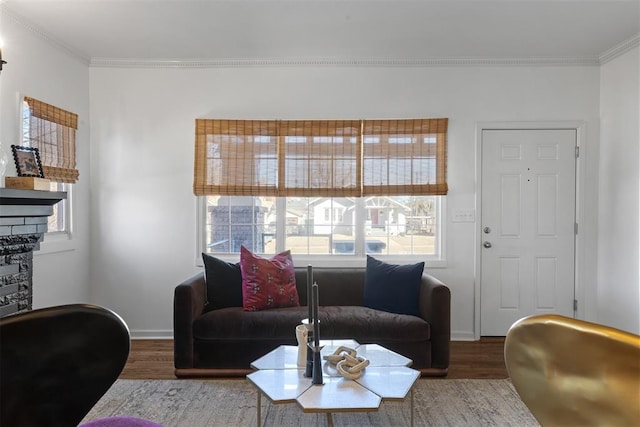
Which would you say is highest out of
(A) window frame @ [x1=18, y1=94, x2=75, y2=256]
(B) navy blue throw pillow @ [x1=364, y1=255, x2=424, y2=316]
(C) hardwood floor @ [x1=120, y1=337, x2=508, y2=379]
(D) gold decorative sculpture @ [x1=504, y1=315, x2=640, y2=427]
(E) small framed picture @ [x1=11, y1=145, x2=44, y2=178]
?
(E) small framed picture @ [x1=11, y1=145, x2=44, y2=178]

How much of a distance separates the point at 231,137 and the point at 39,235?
1.75 metres

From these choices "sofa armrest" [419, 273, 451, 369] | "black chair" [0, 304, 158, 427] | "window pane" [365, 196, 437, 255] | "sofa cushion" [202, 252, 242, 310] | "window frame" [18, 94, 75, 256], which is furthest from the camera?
"window pane" [365, 196, 437, 255]

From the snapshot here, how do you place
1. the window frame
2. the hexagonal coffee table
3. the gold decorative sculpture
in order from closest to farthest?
the gold decorative sculpture → the hexagonal coffee table → the window frame

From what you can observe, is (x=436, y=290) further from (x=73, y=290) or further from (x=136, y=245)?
(x=73, y=290)

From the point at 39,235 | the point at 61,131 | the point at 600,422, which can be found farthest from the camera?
the point at 61,131

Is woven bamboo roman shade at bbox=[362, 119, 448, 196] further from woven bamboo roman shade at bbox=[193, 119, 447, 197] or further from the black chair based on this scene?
the black chair

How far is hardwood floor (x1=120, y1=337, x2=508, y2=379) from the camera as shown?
303cm

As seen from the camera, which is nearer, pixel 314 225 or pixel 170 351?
pixel 170 351

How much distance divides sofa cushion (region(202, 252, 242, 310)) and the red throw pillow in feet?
0.34

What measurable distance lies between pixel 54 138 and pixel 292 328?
2.52 metres

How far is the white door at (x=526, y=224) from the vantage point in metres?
3.84

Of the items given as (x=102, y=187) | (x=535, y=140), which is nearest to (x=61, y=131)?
(x=102, y=187)

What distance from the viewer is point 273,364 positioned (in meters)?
2.26

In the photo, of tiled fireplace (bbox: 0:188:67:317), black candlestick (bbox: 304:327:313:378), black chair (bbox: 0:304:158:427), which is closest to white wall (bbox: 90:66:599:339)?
tiled fireplace (bbox: 0:188:67:317)
